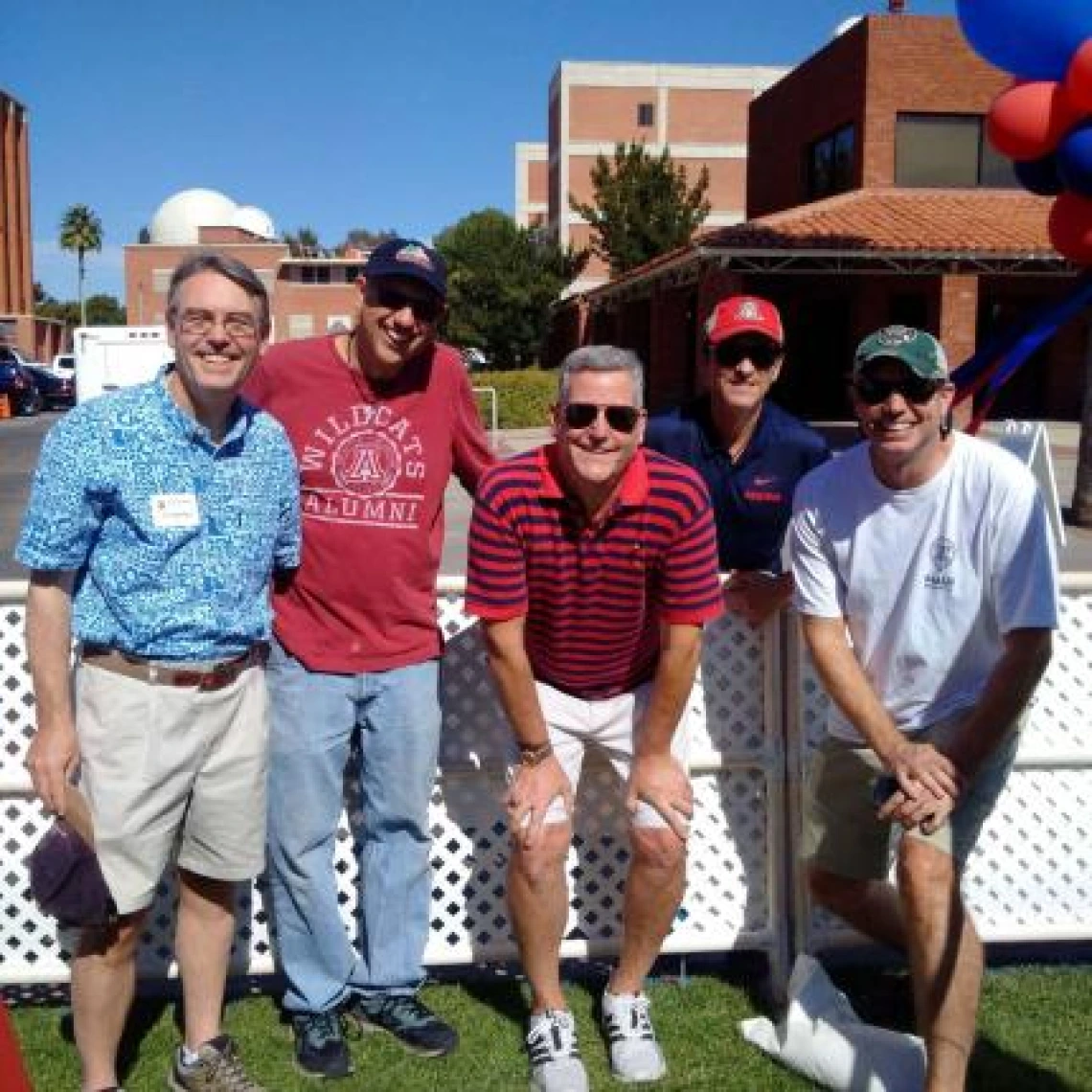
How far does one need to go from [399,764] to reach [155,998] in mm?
1242

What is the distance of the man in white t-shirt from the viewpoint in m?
2.99

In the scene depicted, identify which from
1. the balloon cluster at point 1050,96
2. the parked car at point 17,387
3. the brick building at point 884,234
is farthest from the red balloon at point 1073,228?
the parked car at point 17,387

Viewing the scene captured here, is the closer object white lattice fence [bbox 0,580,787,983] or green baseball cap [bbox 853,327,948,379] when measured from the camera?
green baseball cap [bbox 853,327,948,379]

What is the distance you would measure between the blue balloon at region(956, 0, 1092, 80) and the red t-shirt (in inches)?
87.5

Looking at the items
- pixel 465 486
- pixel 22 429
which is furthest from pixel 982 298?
pixel 465 486

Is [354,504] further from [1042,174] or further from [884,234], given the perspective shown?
[884,234]

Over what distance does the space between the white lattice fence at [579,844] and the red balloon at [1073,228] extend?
4.96ft

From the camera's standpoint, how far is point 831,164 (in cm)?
2905

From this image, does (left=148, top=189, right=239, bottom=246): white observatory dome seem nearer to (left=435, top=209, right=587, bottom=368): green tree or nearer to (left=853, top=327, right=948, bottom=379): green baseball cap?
(left=435, top=209, right=587, bottom=368): green tree

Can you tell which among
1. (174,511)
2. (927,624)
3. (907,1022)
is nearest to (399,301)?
(174,511)

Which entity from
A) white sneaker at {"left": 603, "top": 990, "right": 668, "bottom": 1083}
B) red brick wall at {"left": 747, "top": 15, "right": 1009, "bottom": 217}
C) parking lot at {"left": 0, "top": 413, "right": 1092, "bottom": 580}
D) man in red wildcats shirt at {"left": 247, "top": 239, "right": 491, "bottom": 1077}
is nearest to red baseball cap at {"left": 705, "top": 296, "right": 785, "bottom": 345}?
man in red wildcats shirt at {"left": 247, "top": 239, "right": 491, "bottom": 1077}

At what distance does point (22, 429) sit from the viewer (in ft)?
102

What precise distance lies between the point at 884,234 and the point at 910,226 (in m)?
1.05

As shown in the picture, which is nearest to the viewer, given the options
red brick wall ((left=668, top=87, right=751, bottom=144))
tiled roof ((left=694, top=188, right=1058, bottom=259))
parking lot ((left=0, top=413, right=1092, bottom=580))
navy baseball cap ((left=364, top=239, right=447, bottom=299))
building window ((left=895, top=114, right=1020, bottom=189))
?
navy baseball cap ((left=364, top=239, right=447, bottom=299))
